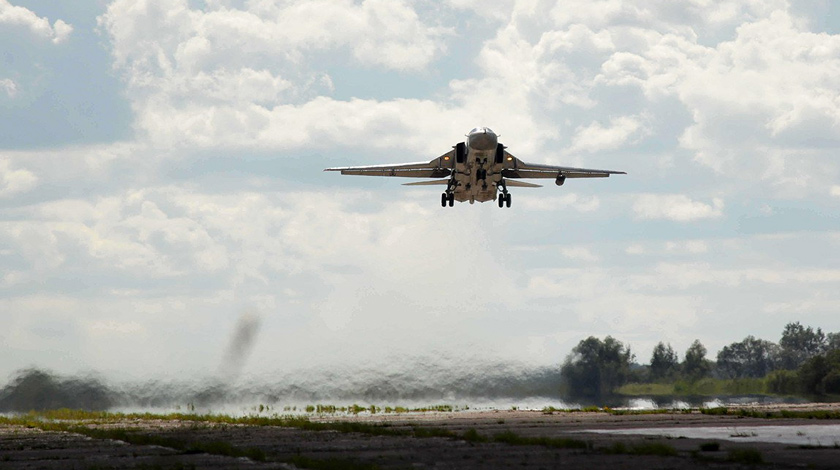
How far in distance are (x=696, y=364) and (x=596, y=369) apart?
75.7ft

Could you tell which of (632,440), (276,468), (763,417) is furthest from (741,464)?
(763,417)

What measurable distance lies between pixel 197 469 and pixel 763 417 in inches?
1216

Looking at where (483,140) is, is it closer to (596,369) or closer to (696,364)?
(596,369)

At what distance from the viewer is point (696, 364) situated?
98.6m

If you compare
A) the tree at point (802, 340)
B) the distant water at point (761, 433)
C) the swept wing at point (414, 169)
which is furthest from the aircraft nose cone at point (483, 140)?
the tree at point (802, 340)

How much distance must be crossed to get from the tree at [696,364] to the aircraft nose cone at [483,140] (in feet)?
137

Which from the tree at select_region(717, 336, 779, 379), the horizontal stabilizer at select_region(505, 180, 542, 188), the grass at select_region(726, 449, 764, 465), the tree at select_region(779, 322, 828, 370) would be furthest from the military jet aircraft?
the tree at select_region(779, 322, 828, 370)

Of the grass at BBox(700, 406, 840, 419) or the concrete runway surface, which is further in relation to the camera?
the grass at BBox(700, 406, 840, 419)

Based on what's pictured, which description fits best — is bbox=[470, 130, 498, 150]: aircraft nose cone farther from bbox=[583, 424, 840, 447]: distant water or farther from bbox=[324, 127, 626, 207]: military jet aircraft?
bbox=[583, 424, 840, 447]: distant water

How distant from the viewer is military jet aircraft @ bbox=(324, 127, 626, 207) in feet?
185

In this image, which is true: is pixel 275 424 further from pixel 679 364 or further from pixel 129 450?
pixel 679 364

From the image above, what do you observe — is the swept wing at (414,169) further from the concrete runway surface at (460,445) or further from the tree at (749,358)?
the tree at (749,358)

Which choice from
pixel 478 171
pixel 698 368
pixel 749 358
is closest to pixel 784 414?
pixel 478 171

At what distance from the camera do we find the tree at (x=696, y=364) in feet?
302
